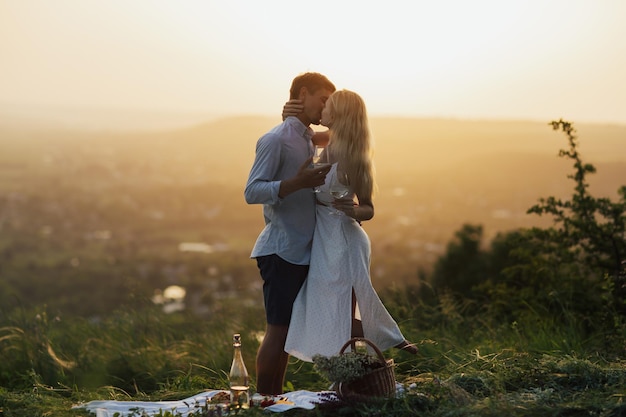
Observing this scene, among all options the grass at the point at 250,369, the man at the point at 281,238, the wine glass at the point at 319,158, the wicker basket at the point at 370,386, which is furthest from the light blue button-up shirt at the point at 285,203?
the grass at the point at 250,369

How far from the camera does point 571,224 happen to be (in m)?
8.46

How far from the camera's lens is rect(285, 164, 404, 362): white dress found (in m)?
5.00

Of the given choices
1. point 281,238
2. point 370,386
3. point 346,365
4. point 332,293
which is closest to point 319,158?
point 281,238

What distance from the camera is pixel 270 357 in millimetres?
5121

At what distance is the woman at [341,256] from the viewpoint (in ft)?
16.1

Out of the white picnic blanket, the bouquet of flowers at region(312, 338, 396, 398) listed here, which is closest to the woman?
the white picnic blanket

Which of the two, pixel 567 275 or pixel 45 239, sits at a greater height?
pixel 567 275

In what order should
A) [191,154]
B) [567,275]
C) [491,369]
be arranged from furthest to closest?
1. [191,154]
2. [567,275]
3. [491,369]

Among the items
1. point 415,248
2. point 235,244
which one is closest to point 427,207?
point 415,248

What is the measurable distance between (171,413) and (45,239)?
50302 mm

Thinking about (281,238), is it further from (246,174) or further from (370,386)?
(246,174)

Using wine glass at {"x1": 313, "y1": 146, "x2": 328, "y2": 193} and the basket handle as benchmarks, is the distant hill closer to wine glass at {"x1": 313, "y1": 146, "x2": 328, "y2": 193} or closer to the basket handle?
wine glass at {"x1": 313, "y1": 146, "x2": 328, "y2": 193}

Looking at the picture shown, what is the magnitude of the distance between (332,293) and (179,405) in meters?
1.19

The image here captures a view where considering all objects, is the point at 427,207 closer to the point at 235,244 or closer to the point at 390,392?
the point at 235,244
